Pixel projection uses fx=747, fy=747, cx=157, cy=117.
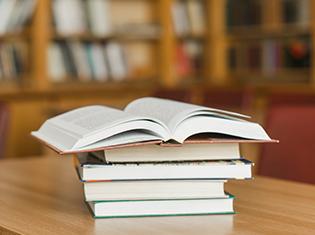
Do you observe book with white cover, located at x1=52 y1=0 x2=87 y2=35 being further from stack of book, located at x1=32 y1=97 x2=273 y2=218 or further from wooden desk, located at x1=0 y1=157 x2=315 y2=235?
stack of book, located at x1=32 y1=97 x2=273 y2=218

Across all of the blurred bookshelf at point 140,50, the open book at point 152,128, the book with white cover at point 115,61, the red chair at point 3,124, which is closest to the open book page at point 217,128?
the open book at point 152,128

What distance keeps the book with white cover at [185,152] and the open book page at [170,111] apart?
0.15ft

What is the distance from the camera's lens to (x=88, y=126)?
3.98ft

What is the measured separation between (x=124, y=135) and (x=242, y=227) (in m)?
0.23

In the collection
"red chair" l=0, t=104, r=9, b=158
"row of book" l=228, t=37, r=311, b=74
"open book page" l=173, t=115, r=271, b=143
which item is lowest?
"row of book" l=228, t=37, r=311, b=74

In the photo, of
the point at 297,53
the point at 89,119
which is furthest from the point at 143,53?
the point at 89,119

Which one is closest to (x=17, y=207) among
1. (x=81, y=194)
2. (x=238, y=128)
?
(x=81, y=194)

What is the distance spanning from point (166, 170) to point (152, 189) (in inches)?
1.5

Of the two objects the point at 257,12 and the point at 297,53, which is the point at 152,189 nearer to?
the point at 297,53

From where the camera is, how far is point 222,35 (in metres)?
5.91

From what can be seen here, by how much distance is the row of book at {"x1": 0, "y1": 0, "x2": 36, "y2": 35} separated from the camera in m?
4.72

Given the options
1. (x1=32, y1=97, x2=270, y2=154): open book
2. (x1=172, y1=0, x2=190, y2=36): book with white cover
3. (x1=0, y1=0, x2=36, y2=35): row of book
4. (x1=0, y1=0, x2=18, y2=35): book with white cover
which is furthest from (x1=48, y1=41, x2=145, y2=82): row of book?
(x1=32, y1=97, x2=270, y2=154): open book

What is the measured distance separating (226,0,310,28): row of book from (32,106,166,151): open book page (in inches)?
172

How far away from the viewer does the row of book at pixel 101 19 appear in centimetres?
510
